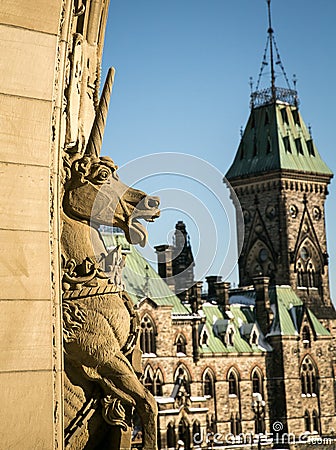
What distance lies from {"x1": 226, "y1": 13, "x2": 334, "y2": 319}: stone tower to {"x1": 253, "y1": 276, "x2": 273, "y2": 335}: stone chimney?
40.3ft

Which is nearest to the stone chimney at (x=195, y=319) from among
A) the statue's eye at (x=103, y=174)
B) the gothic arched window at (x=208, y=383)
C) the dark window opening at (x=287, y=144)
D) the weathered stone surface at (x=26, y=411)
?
the gothic arched window at (x=208, y=383)

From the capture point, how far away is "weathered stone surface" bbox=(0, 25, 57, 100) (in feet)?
18.2

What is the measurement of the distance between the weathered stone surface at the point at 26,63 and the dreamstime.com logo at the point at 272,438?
166 ft

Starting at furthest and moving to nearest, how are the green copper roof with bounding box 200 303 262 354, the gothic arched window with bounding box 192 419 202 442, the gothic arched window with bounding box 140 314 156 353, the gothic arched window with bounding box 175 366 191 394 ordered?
1. the green copper roof with bounding box 200 303 262 354
2. the gothic arched window with bounding box 175 366 191 394
3. the gothic arched window with bounding box 140 314 156 353
4. the gothic arched window with bounding box 192 419 202 442

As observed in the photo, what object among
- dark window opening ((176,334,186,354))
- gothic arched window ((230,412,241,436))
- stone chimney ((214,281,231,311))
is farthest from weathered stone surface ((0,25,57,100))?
stone chimney ((214,281,231,311))

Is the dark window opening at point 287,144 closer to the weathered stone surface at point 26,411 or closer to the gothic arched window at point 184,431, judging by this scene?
the gothic arched window at point 184,431

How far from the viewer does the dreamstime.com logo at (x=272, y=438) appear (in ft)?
194

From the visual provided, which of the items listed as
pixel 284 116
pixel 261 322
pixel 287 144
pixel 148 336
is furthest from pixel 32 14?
pixel 284 116

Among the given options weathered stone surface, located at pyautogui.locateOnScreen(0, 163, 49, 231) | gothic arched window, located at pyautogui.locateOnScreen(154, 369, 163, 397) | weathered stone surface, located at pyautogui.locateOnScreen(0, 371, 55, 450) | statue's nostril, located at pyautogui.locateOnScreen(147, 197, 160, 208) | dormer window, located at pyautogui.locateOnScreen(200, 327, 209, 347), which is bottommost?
weathered stone surface, located at pyautogui.locateOnScreen(0, 371, 55, 450)

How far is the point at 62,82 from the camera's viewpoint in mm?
5820

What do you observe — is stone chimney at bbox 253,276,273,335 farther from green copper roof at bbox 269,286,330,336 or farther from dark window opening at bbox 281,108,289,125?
dark window opening at bbox 281,108,289,125

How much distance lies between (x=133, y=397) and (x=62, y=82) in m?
1.99

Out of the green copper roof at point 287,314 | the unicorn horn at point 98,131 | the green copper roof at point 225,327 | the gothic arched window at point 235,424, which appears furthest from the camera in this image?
the green copper roof at point 287,314

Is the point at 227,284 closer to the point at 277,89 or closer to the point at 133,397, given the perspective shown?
the point at 277,89
